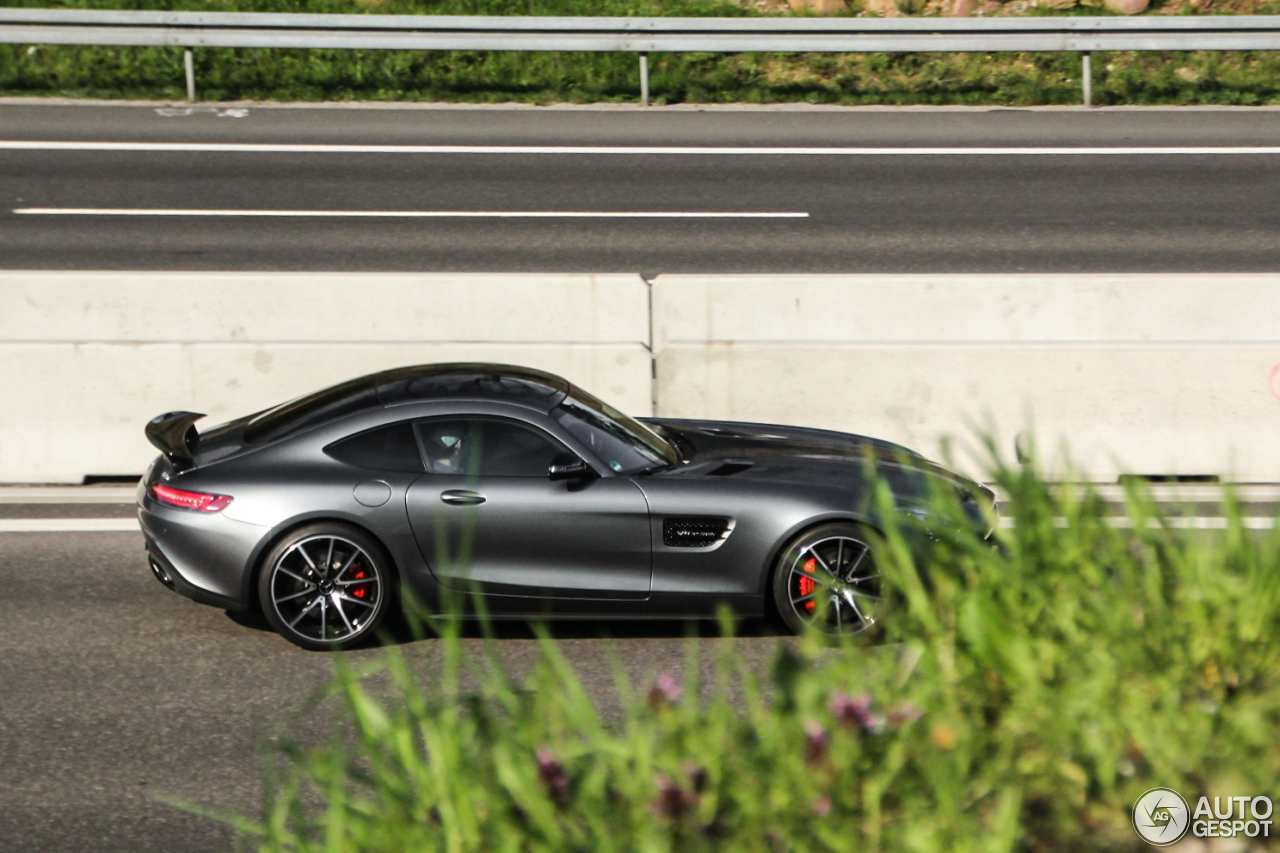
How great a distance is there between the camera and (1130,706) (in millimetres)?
2881

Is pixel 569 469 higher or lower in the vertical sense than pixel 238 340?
lower

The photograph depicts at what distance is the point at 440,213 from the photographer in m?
14.6

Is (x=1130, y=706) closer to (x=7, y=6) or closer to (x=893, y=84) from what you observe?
(x=893, y=84)

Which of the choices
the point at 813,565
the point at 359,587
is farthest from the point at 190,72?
the point at 813,565

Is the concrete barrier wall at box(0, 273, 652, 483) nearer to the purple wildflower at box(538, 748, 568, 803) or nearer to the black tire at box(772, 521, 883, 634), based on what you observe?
the black tire at box(772, 521, 883, 634)

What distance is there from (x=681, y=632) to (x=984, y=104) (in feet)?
44.7

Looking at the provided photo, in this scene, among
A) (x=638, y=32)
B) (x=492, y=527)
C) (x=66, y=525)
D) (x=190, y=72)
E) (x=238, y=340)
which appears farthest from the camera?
(x=190, y=72)

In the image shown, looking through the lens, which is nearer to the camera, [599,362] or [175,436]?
[175,436]

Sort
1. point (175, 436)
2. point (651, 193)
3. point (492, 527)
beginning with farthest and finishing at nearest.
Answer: point (651, 193) < point (175, 436) < point (492, 527)

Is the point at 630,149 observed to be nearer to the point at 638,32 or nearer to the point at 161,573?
the point at 638,32

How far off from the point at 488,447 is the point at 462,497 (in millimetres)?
290

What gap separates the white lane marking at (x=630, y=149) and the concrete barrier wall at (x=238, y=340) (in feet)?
23.3

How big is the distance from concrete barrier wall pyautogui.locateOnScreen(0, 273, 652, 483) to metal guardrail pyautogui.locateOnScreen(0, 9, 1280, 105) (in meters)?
8.71

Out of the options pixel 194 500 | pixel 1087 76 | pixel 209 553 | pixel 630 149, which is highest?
pixel 1087 76
